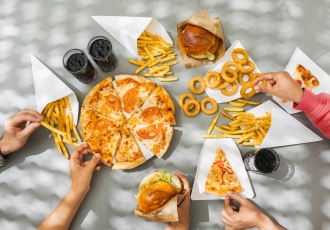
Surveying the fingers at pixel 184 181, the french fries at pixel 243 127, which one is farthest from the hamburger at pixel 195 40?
the fingers at pixel 184 181

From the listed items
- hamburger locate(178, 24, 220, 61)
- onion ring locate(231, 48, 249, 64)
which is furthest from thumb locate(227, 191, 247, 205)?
hamburger locate(178, 24, 220, 61)

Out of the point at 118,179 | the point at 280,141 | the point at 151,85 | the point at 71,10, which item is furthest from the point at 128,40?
the point at 280,141

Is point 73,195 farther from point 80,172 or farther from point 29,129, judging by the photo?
point 29,129

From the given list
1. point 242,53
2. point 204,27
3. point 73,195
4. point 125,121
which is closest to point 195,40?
point 204,27

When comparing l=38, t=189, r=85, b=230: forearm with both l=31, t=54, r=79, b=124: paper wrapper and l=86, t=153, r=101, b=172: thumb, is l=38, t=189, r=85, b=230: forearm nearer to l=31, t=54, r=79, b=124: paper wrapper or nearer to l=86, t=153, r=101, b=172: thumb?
l=86, t=153, r=101, b=172: thumb

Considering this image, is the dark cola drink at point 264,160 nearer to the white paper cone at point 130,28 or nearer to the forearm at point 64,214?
the white paper cone at point 130,28

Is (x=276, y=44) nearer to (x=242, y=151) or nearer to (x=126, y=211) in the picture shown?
(x=242, y=151)

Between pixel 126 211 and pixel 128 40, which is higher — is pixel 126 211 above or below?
below
